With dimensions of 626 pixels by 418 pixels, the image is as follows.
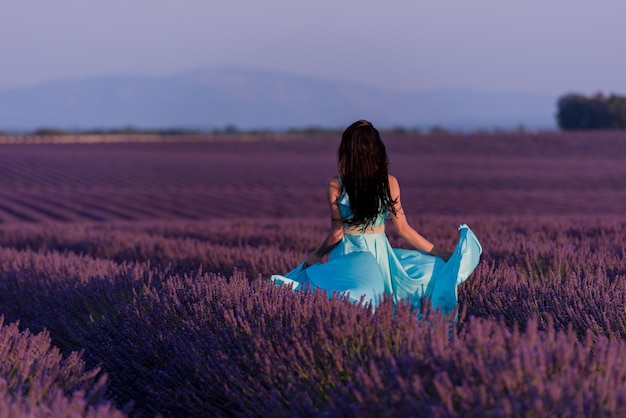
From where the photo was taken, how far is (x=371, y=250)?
177 inches

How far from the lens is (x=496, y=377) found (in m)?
2.31

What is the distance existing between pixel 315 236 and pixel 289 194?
1211 cm

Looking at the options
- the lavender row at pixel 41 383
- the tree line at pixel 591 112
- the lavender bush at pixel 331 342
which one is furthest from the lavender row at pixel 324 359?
the tree line at pixel 591 112

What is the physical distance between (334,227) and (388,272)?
0.37 m

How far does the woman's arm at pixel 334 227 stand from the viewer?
4.49 meters

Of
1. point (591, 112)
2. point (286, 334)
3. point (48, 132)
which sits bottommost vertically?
point (48, 132)

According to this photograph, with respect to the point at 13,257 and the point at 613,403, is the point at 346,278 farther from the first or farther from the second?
the point at 13,257

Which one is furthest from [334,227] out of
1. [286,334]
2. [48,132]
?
[48,132]

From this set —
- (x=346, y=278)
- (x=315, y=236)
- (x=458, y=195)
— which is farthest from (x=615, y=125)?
(x=346, y=278)

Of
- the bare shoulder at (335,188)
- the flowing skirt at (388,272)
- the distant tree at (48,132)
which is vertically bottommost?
the distant tree at (48,132)

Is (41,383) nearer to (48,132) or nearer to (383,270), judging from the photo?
(383,270)

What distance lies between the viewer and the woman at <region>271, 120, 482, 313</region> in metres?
4.23

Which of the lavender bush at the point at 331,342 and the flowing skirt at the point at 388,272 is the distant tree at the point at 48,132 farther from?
the flowing skirt at the point at 388,272

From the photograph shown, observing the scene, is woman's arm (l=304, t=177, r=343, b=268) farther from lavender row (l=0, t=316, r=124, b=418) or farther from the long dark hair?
lavender row (l=0, t=316, r=124, b=418)
